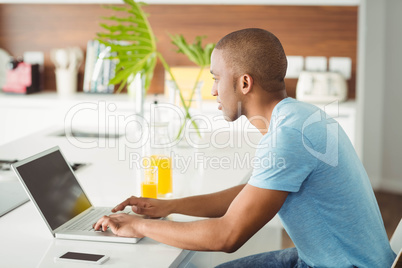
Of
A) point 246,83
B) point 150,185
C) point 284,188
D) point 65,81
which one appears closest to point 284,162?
point 284,188

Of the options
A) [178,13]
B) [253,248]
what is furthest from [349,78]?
[253,248]

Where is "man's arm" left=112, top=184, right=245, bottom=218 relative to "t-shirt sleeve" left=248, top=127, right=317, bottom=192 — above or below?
below

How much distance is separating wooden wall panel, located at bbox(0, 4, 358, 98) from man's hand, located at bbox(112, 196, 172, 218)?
2526 mm

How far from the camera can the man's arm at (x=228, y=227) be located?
1.45 m

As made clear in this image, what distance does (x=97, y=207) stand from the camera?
5.99 feet

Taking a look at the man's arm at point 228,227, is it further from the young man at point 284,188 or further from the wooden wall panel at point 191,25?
the wooden wall panel at point 191,25

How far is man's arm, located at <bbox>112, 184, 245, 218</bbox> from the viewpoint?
5.66 feet

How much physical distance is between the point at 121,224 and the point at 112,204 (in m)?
0.32

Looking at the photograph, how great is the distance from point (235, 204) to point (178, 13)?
2966 mm

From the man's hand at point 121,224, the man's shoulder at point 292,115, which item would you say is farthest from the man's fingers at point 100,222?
the man's shoulder at point 292,115

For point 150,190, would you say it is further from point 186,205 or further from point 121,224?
point 121,224

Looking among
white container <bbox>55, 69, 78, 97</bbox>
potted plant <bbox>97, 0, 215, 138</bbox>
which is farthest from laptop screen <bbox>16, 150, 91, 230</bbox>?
white container <bbox>55, 69, 78, 97</bbox>

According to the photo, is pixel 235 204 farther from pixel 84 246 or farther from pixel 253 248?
pixel 253 248

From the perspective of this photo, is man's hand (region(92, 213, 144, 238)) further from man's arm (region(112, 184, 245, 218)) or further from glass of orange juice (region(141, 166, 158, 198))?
glass of orange juice (region(141, 166, 158, 198))
